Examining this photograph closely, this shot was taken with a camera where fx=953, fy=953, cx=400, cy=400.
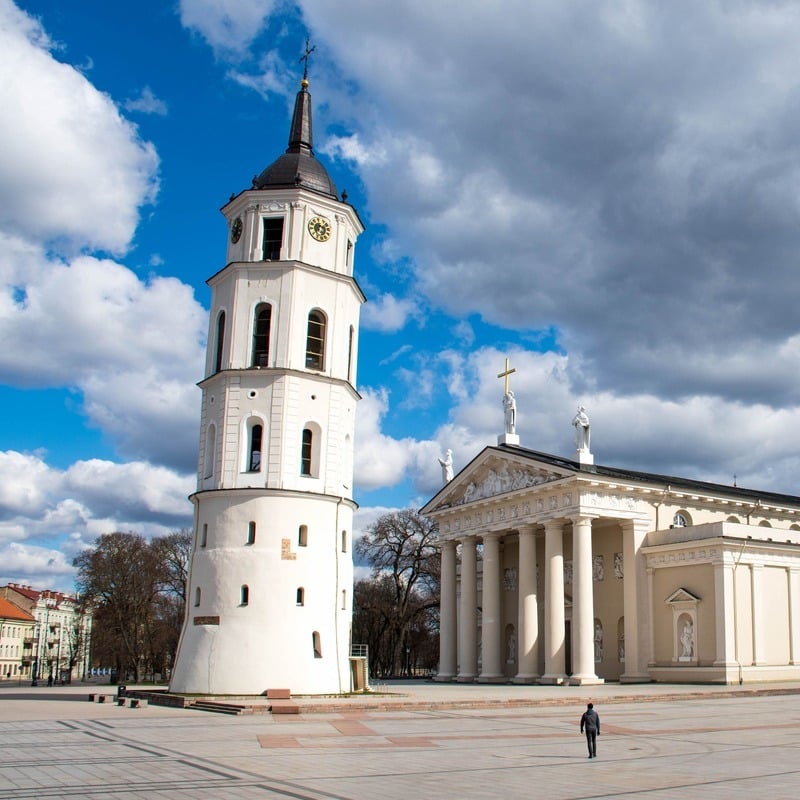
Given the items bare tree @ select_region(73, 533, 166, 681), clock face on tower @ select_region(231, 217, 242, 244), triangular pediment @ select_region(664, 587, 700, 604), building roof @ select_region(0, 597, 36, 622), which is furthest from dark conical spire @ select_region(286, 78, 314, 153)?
building roof @ select_region(0, 597, 36, 622)

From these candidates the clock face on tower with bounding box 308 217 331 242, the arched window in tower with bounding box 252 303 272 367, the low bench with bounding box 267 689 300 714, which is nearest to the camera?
the low bench with bounding box 267 689 300 714

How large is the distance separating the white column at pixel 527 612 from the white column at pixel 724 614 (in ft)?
32.9

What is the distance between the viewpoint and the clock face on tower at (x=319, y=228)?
3975cm

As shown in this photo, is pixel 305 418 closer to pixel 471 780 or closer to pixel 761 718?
pixel 761 718

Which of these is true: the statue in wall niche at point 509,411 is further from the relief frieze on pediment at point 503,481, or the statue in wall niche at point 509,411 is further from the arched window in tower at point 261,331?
the arched window in tower at point 261,331

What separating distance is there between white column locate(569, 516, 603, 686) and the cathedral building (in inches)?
2.8

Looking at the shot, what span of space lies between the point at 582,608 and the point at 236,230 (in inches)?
970

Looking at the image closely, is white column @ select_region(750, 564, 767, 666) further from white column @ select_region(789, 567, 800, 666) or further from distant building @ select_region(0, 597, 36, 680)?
distant building @ select_region(0, 597, 36, 680)

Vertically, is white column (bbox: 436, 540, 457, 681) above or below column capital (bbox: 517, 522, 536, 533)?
below

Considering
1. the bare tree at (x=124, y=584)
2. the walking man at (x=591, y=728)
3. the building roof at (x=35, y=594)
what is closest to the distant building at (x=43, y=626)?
the building roof at (x=35, y=594)

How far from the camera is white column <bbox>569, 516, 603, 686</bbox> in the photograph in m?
46.3

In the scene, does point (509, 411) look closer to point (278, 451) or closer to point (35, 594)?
point (278, 451)

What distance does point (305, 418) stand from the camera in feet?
123

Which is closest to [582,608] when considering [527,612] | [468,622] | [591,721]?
[527,612]
